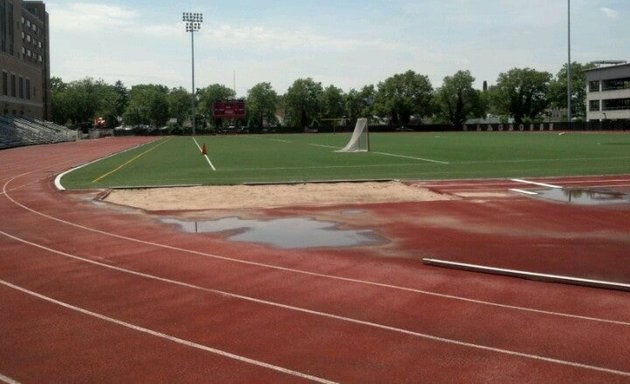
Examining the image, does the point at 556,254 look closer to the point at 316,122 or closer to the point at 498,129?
the point at 498,129

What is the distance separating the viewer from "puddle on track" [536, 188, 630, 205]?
16.7 metres

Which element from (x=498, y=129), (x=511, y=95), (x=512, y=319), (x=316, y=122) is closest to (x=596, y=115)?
(x=498, y=129)

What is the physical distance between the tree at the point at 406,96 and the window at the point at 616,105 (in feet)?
142

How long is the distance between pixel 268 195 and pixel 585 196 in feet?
28.3

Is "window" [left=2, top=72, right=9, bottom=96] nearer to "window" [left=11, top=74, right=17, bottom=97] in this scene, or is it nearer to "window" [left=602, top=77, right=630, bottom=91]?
"window" [left=11, top=74, right=17, bottom=97]

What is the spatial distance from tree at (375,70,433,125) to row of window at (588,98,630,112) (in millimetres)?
39918

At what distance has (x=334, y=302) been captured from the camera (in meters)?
7.99

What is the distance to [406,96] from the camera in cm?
14400

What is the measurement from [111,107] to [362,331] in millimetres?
169192

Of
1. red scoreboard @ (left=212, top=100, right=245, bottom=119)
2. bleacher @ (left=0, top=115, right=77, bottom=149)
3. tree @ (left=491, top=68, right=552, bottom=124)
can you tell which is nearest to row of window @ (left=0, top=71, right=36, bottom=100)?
bleacher @ (left=0, top=115, right=77, bottom=149)

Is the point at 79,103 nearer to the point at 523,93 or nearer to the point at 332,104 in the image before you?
the point at 332,104

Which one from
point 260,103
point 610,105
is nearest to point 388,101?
point 260,103

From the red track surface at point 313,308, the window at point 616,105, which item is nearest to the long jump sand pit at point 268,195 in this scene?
the red track surface at point 313,308

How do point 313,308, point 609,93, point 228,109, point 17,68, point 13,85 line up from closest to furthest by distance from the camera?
point 313,308 → point 13,85 → point 17,68 → point 609,93 → point 228,109
